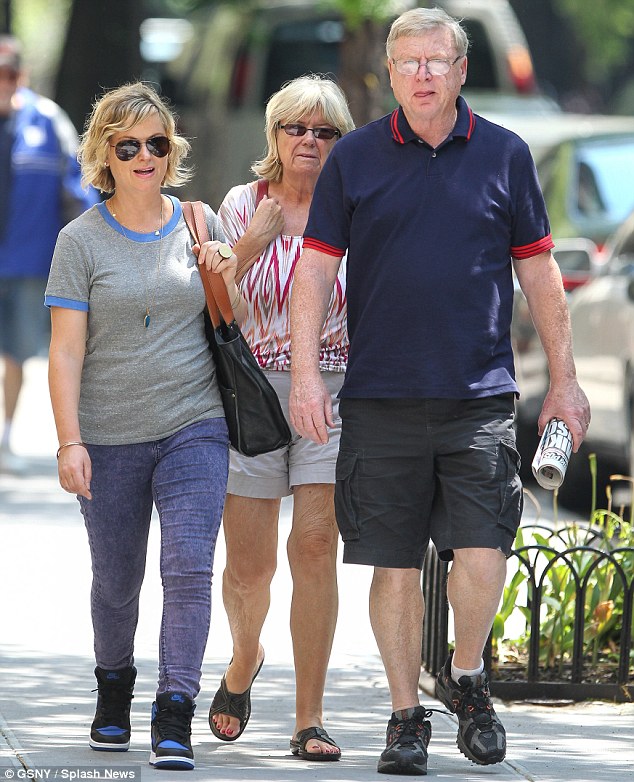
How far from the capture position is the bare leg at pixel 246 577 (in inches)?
220

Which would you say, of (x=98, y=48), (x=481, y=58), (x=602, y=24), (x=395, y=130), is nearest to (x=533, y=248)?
(x=395, y=130)

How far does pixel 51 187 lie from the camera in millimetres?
11211

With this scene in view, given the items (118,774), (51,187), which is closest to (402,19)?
(118,774)

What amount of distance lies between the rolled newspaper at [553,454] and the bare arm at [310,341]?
577mm

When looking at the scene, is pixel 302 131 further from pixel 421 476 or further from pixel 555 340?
pixel 421 476

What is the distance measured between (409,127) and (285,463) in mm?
1042

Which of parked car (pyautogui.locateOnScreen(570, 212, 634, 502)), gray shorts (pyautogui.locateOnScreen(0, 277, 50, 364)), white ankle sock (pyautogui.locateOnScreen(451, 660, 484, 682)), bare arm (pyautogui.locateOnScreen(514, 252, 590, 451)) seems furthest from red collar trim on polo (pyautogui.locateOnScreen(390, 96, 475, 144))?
gray shorts (pyautogui.locateOnScreen(0, 277, 50, 364))

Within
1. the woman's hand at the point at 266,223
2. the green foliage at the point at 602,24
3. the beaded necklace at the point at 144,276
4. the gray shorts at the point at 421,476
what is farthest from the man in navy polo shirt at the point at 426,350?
the green foliage at the point at 602,24

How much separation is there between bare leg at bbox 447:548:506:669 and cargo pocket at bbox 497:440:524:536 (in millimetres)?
94

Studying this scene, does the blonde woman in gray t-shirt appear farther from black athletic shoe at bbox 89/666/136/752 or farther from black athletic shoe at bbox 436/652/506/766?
black athletic shoe at bbox 436/652/506/766

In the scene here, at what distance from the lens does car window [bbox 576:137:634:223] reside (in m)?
11.8

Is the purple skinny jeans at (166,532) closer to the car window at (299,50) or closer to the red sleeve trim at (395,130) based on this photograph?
the red sleeve trim at (395,130)

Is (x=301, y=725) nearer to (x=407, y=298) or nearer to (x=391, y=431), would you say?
(x=391, y=431)

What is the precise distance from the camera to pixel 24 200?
11.2 m
